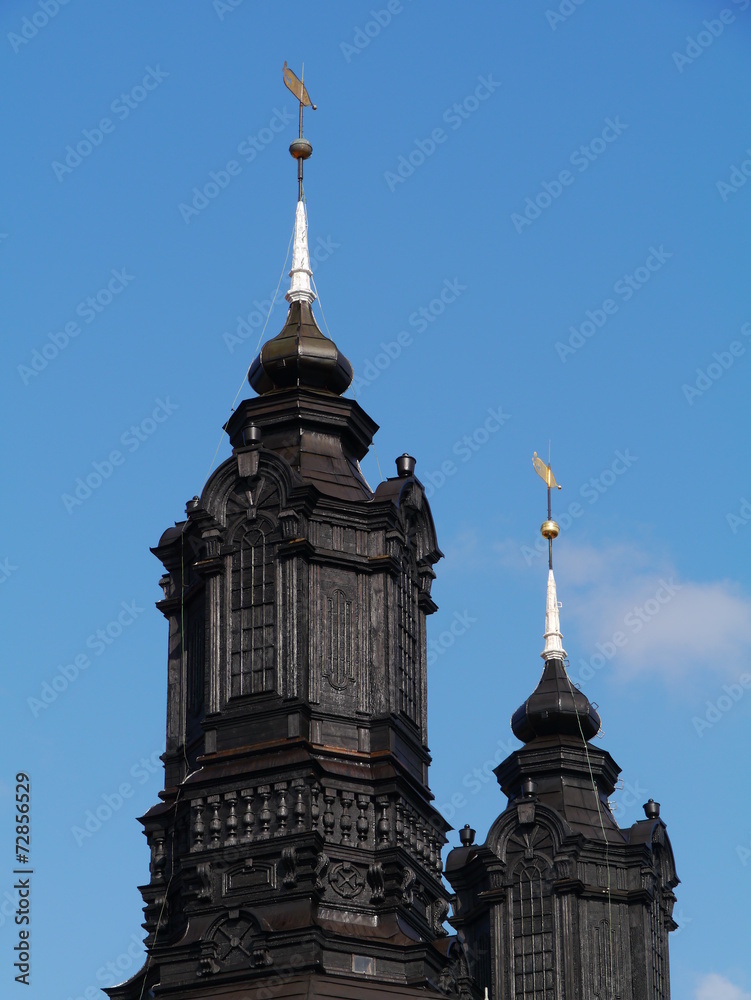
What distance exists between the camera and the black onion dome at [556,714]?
284ft

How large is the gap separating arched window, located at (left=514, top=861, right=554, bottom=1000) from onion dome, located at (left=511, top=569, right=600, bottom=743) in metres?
5.06

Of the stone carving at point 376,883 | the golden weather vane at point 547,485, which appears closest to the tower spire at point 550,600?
the golden weather vane at point 547,485

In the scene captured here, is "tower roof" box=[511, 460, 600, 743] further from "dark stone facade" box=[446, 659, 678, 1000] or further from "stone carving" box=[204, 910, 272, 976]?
"stone carving" box=[204, 910, 272, 976]

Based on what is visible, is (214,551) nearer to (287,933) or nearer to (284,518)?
(284,518)

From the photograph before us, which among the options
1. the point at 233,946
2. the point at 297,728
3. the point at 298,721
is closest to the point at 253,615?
the point at 298,721

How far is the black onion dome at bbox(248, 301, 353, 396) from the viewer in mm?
73188

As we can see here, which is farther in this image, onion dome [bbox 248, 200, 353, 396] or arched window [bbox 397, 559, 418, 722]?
onion dome [bbox 248, 200, 353, 396]

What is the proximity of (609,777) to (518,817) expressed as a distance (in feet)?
13.3

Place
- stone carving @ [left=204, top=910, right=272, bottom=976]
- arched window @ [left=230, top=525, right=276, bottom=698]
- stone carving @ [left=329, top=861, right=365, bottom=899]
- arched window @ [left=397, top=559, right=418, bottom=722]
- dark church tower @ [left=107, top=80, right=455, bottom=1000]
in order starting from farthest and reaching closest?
arched window @ [left=397, top=559, right=418, bottom=722], arched window @ [left=230, top=525, right=276, bottom=698], stone carving @ [left=329, top=861, right=365, bottom=899], dark church tower @ [left=107, top=80, right=455, bottom=1000], stone carving @ [left=204, top=910, right=272, bottom=976]

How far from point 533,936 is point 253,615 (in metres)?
17.3

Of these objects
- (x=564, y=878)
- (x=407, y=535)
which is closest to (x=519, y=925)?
(x=564, y=878)

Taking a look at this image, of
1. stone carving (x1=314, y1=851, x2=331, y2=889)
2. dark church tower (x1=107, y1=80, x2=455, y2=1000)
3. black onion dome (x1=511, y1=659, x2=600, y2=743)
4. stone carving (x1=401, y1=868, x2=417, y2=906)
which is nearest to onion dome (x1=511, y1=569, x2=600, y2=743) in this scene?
black onion dome (x1=511, y1=659, x2=600, y2=743)

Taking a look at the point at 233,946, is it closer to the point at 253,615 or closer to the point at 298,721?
the point at 298,721

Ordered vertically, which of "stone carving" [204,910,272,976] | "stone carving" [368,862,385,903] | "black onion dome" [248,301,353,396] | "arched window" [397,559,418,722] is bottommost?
"stone carving" [204,910,272,976]
